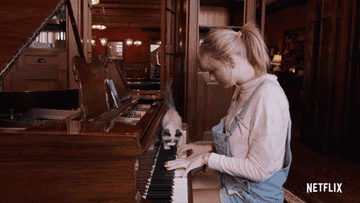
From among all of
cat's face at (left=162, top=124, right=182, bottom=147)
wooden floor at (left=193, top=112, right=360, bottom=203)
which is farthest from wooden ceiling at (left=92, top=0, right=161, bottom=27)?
cat's face at (left=162, top=124, right=182, bottom=147)

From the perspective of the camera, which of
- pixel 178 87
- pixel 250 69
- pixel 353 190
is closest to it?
pixel 250 69

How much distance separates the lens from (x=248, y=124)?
1.23m

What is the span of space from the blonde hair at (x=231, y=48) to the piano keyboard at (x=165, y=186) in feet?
1.65

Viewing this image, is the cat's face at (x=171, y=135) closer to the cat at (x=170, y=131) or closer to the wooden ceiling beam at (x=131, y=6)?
the cat at (x=170, y=131)

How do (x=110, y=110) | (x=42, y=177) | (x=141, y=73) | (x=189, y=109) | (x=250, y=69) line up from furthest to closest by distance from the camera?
1. (x=141, y=73)
2. (x=189, y=109)
3. (x=110, y=110)
4. (x=250, y=69)
5. (x=42, y=177)

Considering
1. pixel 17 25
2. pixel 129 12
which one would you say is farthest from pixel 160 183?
pixel 129 12

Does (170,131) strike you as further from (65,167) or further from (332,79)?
(332,79)

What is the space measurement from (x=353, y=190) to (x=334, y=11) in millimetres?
2730

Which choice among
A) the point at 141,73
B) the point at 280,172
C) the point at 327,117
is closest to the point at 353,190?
the point at 327,117

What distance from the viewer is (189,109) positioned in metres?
4.79

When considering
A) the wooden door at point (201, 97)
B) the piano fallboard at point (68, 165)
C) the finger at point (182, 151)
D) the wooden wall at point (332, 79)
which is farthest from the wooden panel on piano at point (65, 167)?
the wooden wall at point (332, 79)

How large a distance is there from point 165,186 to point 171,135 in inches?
21.2

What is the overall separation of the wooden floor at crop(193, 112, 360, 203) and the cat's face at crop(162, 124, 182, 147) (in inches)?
23.8

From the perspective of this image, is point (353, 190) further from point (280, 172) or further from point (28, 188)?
point (28, 188)
